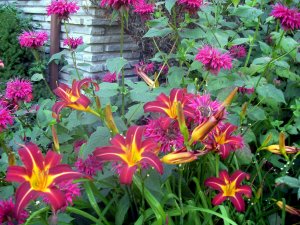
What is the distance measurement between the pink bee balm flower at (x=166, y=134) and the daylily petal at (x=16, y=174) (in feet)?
1.07

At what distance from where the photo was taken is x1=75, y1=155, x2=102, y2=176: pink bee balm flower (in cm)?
116

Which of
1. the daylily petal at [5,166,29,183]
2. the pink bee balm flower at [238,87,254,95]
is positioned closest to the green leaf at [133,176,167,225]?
the daylily petal at [5,166,29,183]

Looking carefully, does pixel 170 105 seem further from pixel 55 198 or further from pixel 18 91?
pixel 18 91

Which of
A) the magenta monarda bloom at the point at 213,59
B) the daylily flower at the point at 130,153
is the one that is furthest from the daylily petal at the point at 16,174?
the magenta monarda bloom at the point at 213,59

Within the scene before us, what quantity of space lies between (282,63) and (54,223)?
3.33 feet

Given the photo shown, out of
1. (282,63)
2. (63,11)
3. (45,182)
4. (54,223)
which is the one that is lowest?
(54,223)

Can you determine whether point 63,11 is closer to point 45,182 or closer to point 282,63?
point 282,63

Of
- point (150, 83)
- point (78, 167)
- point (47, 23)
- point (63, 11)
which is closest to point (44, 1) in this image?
point (47, 23)

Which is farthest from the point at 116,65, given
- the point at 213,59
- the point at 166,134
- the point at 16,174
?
the point at 16,174

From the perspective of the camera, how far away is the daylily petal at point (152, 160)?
89cm

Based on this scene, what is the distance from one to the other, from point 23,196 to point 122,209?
410 millimetres

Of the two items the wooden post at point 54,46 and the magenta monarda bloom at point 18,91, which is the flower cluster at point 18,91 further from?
the wooden post at point 54,46

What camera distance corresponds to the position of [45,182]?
87 centimetres

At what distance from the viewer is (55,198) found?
0.82 m
